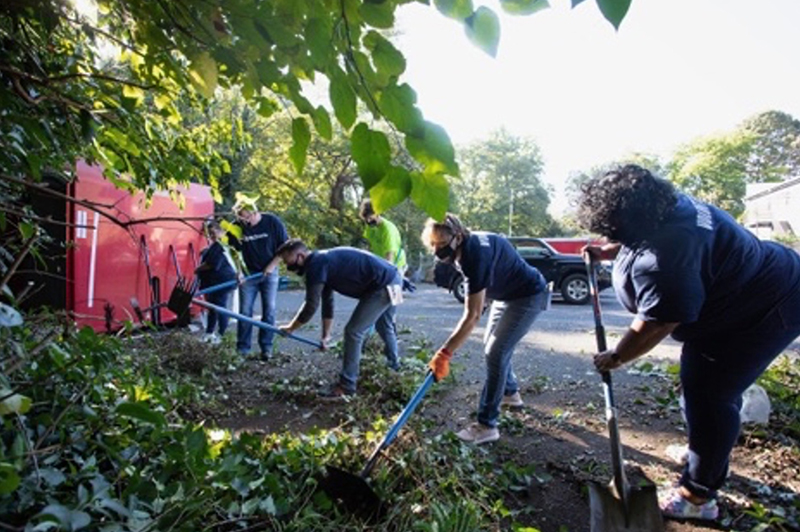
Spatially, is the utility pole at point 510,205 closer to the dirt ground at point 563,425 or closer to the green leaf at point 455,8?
the dirt ground at point 563,425

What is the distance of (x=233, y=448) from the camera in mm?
1978

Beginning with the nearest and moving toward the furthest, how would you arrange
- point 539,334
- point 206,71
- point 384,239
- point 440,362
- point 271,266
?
point 206,71
point 440,362
point 271,266
point 384,239
point 539,334

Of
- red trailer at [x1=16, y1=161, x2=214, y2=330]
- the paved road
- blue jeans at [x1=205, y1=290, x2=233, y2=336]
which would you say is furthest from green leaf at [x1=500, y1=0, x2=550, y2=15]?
blue jeans at [x1=205, y1=290, x2=233, y2=336]

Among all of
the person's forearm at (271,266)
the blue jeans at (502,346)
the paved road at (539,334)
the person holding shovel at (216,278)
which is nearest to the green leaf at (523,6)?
the blue jeans at (502,346)

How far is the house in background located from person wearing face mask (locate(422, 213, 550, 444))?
23.9 m

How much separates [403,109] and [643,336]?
1.90 metres

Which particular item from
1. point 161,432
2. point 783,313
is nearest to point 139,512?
point 161,432

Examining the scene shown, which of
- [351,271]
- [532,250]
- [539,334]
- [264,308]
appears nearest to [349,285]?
[351,271]

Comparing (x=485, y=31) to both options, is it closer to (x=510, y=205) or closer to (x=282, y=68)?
(x=282, y=68)

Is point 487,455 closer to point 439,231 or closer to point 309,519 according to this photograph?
point 439,231

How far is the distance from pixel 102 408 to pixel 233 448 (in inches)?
20.7

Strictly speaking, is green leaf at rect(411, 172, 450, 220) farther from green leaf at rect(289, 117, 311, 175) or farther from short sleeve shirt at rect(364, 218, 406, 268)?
short sleeve shirt at rect(364, 218, 406, 268)

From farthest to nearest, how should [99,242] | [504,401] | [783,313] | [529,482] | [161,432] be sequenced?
[99,242], [504,401], [529,482], [783,313], [161,432]

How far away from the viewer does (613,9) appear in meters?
0.60
